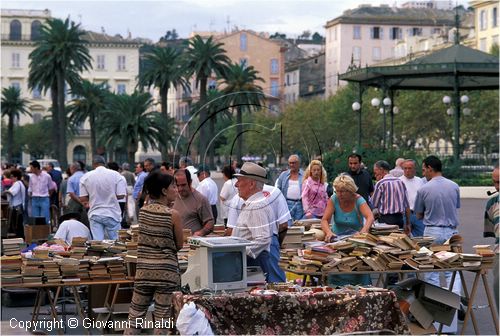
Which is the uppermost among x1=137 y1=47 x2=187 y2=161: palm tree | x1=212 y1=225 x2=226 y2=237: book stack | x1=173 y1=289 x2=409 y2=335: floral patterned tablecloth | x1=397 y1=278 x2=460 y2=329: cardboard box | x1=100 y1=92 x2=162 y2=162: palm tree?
x1=137 y1=47 x2=187 y2=161: palm tree

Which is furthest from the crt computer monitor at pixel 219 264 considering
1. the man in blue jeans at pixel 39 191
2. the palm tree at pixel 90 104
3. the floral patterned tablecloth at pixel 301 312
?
the palm tree at pixel 90 104

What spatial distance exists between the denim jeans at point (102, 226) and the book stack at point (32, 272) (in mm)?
4414

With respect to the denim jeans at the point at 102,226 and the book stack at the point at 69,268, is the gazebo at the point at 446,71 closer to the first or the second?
the denim jeans at the point at 102,226

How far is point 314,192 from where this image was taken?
15906mm

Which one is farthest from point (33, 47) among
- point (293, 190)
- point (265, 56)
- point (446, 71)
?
point (293, 190)

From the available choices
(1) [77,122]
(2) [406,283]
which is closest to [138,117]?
(1) [77,122]

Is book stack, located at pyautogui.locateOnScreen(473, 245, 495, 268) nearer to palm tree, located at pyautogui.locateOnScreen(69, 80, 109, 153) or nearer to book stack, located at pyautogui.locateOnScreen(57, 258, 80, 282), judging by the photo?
book stack, located at pyautogui.locateOnScreen(57, 258, 80, 282)

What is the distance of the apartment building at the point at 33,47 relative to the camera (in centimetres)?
13400

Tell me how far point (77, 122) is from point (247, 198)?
81.1m

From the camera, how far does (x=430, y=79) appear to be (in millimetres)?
42438

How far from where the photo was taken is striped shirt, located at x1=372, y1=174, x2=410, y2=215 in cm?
1480

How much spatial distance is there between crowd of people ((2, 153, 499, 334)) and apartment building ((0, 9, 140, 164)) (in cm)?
11527

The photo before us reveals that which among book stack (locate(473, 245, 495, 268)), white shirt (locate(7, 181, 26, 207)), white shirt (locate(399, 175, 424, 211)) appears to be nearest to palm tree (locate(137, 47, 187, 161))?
white shirt (locate(7, 181, 26, 207))

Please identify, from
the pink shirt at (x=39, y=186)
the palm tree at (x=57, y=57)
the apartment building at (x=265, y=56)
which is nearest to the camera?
the pink shirt at (x=39, y=186)
